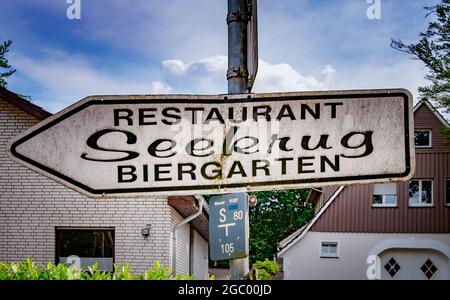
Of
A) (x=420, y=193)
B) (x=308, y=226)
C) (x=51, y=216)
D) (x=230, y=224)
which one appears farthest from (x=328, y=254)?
(x=230, y=224)

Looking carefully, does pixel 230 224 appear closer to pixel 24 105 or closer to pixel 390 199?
pixel 24 105

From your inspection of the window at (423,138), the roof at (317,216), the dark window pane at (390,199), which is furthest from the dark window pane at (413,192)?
the roof at (317,216)

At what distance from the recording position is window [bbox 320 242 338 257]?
75.8ft

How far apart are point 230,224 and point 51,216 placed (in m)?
10.6

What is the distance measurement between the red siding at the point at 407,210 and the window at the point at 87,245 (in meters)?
14.0

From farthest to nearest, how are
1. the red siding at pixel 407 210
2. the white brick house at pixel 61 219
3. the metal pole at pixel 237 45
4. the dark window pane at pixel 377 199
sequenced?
1. the dark window pane at pixel 377 199
2. the red siding at pixel 407 210
3. the white brick house at pixel 61 219
4. the metal pole at pixel 237 45

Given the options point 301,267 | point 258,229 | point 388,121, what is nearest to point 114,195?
point 388,121

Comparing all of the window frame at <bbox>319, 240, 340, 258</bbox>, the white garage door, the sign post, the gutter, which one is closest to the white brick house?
the sign post

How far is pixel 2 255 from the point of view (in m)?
11.5

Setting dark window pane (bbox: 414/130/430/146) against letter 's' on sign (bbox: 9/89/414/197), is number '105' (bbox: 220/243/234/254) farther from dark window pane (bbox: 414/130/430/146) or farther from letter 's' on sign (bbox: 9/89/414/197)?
dark window pane (bbox: 414/130/430/146)

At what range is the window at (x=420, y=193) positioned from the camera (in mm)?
23969

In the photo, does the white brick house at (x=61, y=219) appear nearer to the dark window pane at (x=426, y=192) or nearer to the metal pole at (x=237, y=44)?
the metal pole at (x=237, y=44)

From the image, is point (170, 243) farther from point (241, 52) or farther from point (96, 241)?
point (241, 52)
